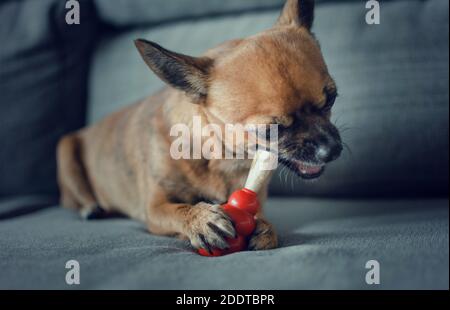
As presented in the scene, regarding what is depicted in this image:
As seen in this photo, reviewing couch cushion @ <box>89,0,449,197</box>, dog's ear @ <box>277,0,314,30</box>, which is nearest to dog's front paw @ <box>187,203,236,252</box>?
couch cushion @ <box>89,0,449,197</box>

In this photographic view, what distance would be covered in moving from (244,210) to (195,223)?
0.44ft

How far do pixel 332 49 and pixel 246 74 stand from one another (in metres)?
0.69

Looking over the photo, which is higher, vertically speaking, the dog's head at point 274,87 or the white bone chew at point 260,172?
the dog's head at point 274,87

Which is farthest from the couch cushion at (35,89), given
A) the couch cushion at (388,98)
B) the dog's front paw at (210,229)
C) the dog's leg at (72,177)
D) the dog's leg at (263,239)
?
the dog's leg at (263,239)

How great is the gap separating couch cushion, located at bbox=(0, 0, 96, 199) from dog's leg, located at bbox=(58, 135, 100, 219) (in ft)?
0.37

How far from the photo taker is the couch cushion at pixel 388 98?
5.41ft

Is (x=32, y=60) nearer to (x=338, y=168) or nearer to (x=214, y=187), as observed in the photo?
(x=214, y=187)

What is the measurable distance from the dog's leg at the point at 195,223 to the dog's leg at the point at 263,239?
0.21ft

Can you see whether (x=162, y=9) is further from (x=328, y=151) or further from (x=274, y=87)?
(x=328, y=151)

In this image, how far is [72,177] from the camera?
191 centimetres

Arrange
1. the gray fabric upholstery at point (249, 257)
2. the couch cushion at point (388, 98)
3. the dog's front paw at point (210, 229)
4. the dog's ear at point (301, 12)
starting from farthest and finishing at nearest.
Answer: the couch cushion at point (388, 98) < the dog's ear at point (301, 12) < the dog's front paw at point (210, 229) < the gray fabric upholstery at point (249, 257)

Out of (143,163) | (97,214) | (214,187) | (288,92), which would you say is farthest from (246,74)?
(97,214)

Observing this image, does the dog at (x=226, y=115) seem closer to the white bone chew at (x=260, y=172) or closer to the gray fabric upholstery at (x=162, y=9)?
the white bone chew at (x=260, y=172)

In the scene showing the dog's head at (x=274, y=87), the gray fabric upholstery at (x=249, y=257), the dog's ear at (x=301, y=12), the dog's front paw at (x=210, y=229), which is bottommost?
the gray fabric upholstery at (x=249, y=257)
